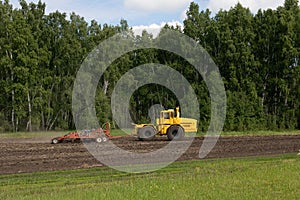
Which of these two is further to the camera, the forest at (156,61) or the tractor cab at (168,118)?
the forest at (156,61)

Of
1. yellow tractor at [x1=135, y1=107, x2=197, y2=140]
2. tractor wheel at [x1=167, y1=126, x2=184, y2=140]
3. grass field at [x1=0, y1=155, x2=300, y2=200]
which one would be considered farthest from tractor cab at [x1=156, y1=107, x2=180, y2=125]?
grass field at [x1=0, y1=155, x2=300, y2=200]

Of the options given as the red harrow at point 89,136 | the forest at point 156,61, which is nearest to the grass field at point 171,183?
the red harrow at point 89,136

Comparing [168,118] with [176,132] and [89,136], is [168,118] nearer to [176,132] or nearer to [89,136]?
[176,132]

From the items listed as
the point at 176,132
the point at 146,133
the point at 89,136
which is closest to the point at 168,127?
the point at 176,132

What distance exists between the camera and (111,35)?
5184 centimetres

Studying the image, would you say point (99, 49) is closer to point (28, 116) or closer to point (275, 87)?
point (28, 116)

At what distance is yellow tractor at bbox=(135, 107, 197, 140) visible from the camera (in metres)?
29.7

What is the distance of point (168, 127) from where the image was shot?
1174 inches

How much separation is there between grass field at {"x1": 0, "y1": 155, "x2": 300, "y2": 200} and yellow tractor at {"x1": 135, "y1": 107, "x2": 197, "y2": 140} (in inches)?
456

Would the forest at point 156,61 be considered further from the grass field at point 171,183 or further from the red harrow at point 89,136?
the grass field at point 171,183

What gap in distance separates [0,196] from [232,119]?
3557 centimetres

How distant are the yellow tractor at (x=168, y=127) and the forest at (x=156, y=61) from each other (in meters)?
13.3

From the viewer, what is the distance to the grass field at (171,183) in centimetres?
1154

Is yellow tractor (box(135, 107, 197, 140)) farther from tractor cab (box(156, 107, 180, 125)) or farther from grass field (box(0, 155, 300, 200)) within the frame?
grass field (box(0, 155, 300, 200))
